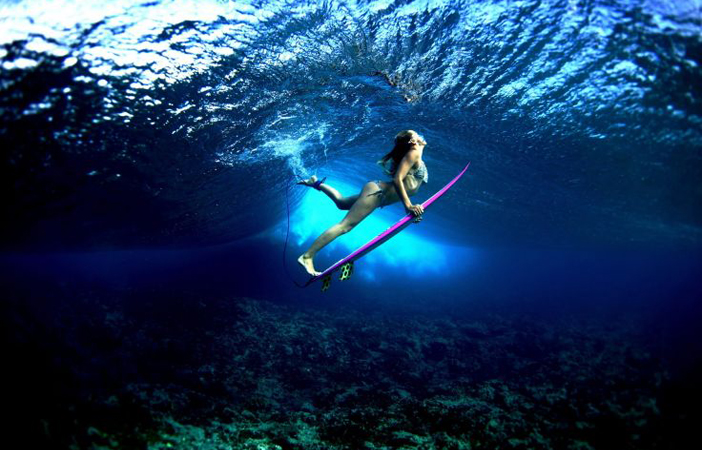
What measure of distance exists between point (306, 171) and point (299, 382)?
10683mm

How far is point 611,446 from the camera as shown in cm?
517

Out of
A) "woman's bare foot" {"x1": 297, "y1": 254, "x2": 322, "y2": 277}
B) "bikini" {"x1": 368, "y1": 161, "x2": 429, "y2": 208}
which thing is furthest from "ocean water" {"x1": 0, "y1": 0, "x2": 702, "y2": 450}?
"bikini" {"x1": 368, "y1": 161, "x2": 429, "y2": 208}

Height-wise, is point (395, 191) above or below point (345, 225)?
above

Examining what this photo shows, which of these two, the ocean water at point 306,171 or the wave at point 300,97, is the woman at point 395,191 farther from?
the wave at point 300,97

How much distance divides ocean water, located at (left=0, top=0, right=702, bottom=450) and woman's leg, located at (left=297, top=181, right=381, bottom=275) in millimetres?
1156

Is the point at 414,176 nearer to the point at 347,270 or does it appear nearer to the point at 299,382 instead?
the point at 347,270

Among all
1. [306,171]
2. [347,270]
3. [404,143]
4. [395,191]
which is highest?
[306,171]

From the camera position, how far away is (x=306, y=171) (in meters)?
15.8

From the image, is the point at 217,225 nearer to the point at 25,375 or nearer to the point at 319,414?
the point at 25,375

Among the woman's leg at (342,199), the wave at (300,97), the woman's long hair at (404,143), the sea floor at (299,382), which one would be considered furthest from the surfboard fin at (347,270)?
the wave at (300,97)

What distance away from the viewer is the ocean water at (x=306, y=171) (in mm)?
4562

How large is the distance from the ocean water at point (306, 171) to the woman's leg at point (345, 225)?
116 centimetres

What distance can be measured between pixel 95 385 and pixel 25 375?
3.98 ft

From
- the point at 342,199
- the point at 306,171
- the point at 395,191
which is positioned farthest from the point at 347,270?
the point at 306,171
